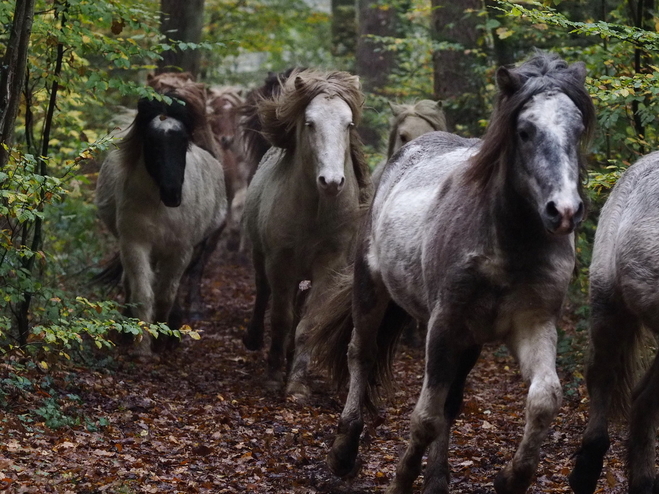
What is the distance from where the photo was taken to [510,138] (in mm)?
4879

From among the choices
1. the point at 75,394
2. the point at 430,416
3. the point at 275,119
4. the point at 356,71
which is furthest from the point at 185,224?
the point at 356,71

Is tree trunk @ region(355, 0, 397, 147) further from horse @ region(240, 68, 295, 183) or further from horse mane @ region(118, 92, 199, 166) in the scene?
horse mane @ region(118, 92, 199, 166)

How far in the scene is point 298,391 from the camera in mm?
8398

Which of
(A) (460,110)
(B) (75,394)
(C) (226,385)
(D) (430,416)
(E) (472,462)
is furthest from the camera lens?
(A) (460,110)

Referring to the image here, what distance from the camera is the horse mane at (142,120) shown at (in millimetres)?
9406

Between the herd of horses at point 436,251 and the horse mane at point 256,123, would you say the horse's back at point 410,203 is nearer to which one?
the herd of horses at point 436,251

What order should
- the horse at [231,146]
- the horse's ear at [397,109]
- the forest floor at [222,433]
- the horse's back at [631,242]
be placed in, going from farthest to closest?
the horse at [231,146]
the horse's ear at [397,109]
the forest floor at [222,433]
the horse's back at [631,242]

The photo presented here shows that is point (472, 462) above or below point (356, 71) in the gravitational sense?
below

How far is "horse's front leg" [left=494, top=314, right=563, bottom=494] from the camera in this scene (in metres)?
4.64

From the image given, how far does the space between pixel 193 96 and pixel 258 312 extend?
95.7 inches

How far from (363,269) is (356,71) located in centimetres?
1512

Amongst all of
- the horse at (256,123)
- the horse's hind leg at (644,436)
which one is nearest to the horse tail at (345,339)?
the horse's hind leg at (644,436)

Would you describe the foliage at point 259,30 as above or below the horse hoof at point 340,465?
above

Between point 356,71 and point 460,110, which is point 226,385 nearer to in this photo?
point 460,110
